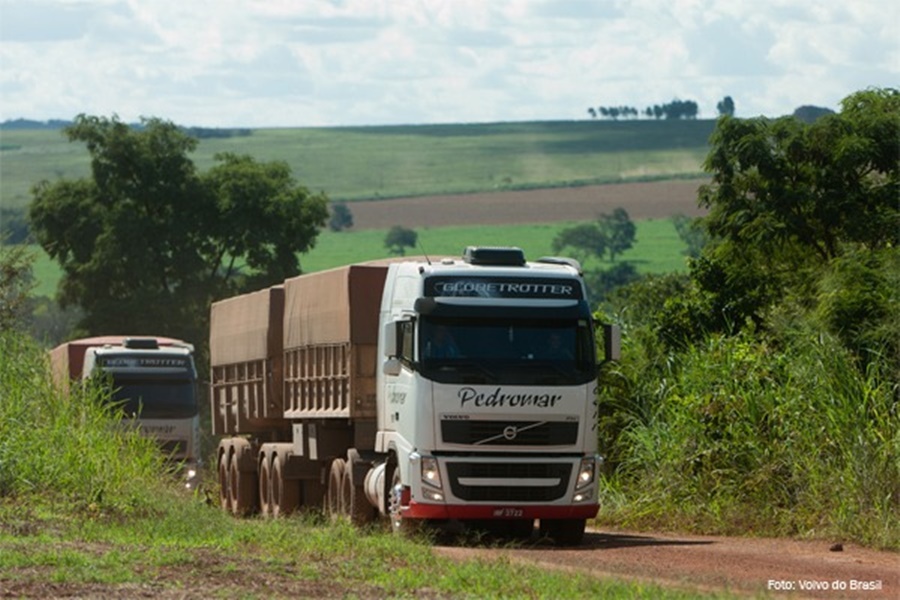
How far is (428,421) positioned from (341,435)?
16.1 ft

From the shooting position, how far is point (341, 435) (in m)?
25.4

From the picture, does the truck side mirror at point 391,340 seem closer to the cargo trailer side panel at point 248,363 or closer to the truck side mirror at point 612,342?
the truck side mirror at point 612,342

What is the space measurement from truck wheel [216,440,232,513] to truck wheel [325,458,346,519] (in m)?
7.42

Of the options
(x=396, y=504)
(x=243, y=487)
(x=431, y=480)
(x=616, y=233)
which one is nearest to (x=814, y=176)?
(x=243, y=487)

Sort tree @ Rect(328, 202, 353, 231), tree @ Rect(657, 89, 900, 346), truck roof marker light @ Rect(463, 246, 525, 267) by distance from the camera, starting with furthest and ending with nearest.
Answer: tree @ Rect(328, 202, 353, 231) → tree @ Rect(657, 89, 900, 346) → truck roof marker light @ Rect(463, 246, 525, 267)

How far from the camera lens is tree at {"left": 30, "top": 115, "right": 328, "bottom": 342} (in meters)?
67.1

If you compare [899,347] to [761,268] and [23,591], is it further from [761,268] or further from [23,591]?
[23,591]

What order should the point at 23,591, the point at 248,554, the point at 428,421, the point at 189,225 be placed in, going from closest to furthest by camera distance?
the point at 23,591, the point at 248,554, the point at 428,421, the point at 189,225

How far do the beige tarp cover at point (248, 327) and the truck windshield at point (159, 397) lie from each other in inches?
157

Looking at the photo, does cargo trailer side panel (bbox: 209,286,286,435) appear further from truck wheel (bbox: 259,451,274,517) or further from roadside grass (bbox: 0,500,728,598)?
roadside grass (bbox: 0,500,728,598)

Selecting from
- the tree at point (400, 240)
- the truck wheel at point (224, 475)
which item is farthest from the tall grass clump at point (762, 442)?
the tree at point (400, 240)

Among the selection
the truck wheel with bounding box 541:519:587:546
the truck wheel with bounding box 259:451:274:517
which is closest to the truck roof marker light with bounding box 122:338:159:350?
the truck wheel with bounding box 259:451:274:517

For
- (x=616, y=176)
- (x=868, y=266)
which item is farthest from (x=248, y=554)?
(x=616, y=176)

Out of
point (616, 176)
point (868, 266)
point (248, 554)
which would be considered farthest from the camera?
point (616, 176)
